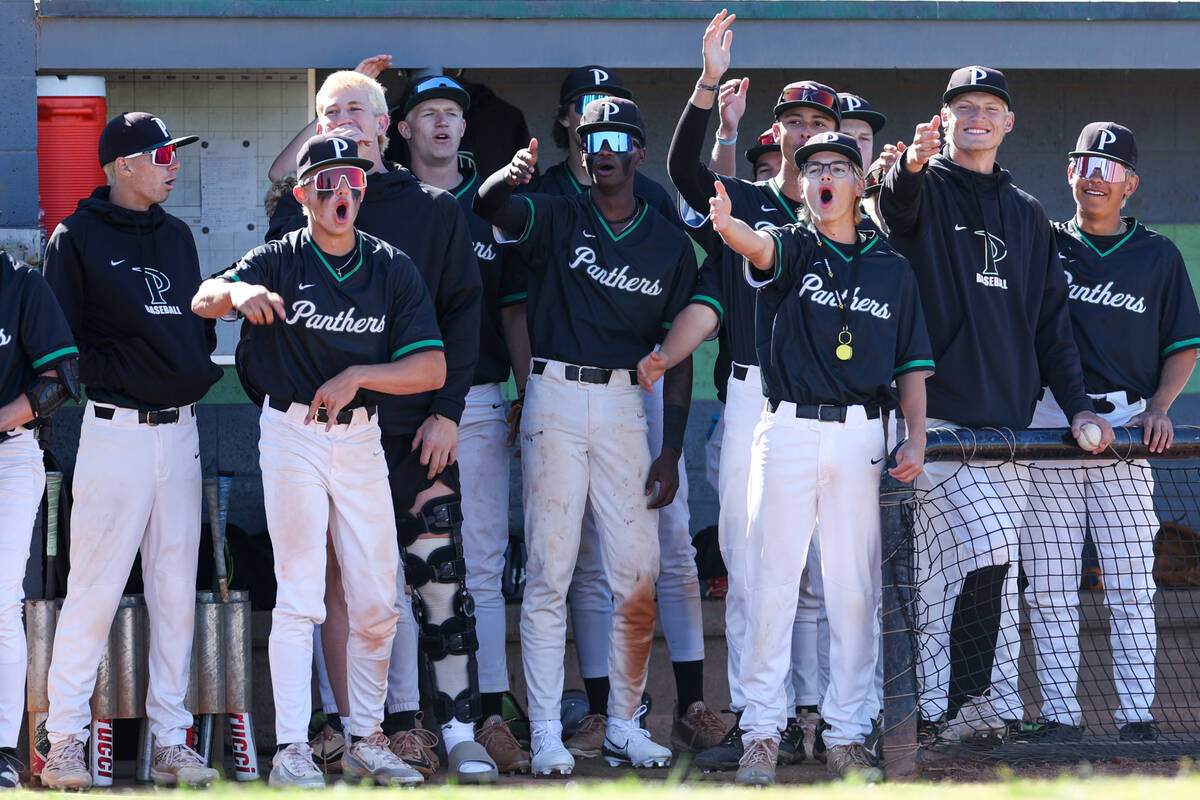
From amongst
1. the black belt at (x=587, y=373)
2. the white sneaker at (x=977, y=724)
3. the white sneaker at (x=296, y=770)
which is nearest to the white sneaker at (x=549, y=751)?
the white sneaker at (x=296, y=770)

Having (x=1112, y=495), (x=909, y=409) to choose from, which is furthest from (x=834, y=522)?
(x=1112, y=495)

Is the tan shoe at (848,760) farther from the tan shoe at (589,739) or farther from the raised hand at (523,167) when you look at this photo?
the raised hand at (523,167)

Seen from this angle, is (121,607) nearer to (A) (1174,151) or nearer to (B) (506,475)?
(B) (506,475)

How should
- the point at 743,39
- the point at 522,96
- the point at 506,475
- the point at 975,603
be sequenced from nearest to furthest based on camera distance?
the point at 975,603
the point at 506,475
the point at 743,39
the point at 522,96

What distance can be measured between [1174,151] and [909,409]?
334 cm

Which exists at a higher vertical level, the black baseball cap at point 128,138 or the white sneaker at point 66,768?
the black baseball cap at point 128,138

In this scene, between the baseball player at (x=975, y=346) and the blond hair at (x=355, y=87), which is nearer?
the baseball player at (x=975, y=346)

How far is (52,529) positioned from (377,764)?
5.09ft

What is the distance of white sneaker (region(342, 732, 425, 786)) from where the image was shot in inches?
186

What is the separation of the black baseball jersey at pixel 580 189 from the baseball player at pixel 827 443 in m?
0.82

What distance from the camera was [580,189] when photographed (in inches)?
224

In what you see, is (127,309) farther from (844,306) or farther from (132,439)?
(844,306)

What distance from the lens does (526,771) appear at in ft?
16.8

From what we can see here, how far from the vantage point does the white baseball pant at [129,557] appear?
5.03m
